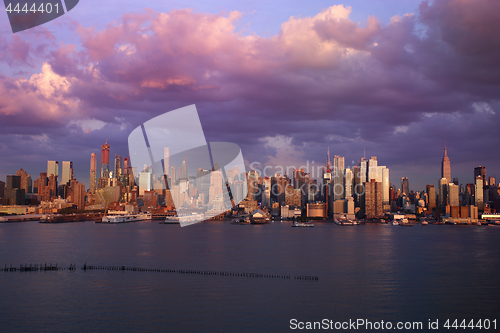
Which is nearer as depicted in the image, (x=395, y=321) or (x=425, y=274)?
(x=395, y=321)

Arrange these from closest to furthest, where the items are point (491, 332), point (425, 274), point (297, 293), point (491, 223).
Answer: point (491, 332) → point (297, 293) → point (425, 274) → point (491, 223)

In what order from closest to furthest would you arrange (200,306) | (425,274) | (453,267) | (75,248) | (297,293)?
(200,306) < (297,293) < (425,274) < (453,267) < (75,248)

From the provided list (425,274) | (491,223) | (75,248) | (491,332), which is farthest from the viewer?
(491,223)

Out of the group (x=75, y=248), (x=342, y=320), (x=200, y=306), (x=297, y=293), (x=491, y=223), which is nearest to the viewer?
(x=342, y=320)

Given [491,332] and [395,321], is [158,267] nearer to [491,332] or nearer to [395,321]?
[395,321]

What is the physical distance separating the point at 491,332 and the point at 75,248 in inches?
2279

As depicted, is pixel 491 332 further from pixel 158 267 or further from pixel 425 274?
pixel 158 267

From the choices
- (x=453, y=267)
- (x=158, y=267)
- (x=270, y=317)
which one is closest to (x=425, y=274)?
(x=453, y=267)

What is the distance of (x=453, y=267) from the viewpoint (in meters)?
48.9

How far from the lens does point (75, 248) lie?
65.8 meters

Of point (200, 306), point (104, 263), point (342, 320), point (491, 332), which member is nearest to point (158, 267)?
point (104, 263)

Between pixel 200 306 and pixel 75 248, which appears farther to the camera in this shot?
pixel 75 248

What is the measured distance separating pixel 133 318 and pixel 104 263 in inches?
954

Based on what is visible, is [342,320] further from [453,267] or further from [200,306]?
[453,267]
